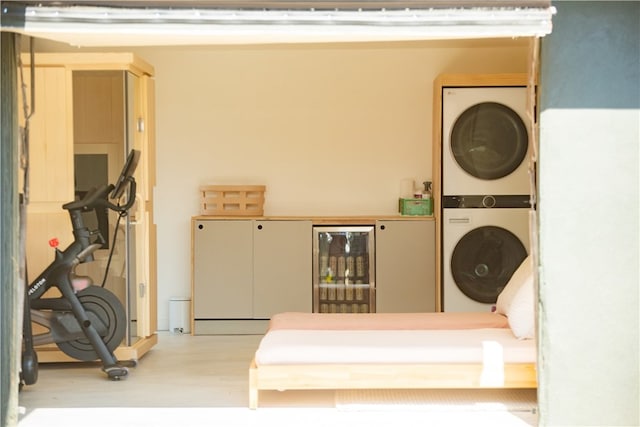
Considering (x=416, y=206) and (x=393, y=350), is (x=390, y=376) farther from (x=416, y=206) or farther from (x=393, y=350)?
(x=416, y=206)

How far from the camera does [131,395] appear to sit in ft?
15.6

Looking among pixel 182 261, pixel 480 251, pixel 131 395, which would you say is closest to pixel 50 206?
pixel 131 395

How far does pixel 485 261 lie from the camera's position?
22.0 feet

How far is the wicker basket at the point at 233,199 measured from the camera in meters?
6.96

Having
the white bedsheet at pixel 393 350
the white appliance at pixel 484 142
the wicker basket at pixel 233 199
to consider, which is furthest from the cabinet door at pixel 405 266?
the white bedsheet at pixel 393 350

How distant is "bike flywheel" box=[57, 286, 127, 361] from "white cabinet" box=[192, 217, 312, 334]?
161 centimetres

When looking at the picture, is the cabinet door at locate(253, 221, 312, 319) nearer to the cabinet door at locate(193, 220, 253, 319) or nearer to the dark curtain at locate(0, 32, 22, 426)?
the cabinet door at locate(193, 220, 253, 319)

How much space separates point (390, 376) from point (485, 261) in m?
2.68

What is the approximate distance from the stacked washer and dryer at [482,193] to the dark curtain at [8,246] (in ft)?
12.4

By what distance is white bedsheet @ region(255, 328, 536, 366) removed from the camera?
14.1 feet

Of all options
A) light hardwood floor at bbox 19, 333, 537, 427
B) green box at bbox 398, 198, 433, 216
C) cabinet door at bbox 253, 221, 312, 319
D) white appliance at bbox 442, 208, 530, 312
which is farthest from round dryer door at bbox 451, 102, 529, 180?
light hardwood floor at bbox 19, 333, 537, 427

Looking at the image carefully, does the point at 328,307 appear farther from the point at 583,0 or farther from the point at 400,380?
the point at 583,0

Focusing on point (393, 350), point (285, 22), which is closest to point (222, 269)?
point (393, 350)

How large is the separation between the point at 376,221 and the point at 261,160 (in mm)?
1258
